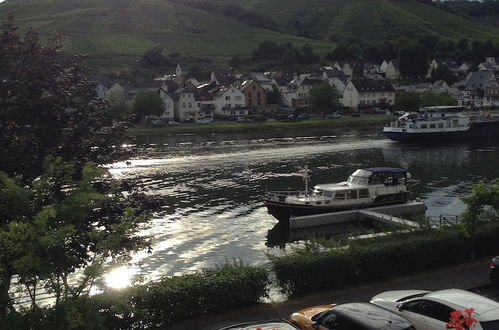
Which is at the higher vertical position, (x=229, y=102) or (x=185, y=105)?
(x=229, y=102)

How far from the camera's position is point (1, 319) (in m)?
11.9

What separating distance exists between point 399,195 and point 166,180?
24317mm

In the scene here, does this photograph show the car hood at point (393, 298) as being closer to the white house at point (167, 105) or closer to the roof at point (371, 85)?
the white house at point (167, 105)

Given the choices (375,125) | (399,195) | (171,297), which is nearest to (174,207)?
(399,195)

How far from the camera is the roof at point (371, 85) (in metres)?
142

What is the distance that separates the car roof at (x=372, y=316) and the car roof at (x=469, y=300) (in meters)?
1.84

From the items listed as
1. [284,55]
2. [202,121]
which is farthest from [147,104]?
[284,55]

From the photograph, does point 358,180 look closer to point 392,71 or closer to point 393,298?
point 393,298

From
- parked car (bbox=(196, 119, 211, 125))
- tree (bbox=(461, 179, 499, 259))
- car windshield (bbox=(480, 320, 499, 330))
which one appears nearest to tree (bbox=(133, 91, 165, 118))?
parked car (bbox=(196, 119, 211, 125))

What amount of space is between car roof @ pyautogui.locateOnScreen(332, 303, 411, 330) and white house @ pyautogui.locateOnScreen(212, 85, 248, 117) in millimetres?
118648

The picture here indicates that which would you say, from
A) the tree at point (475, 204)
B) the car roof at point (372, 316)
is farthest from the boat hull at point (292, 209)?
the car roof at point (372, 316)

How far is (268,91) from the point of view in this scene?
474 ft

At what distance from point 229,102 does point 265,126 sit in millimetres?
26281

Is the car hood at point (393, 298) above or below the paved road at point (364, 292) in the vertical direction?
above
